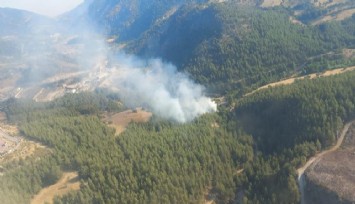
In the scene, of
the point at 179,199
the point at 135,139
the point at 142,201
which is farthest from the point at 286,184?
the point at 135,139

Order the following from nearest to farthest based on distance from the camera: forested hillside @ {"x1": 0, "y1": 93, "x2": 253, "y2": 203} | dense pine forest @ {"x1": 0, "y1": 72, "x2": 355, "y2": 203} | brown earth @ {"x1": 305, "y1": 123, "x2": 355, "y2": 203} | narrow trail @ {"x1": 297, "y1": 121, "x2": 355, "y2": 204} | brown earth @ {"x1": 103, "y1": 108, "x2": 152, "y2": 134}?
brown earth @ {"x1": 305, "y1": 123, "x2": 355, "y2": 203} → narrow trail @ {"x1": 297, "y1": 121, "x2": 355, "y2": 204} → forested hillside @ {"x1": 0, "y1": 93, "x2": 253, "y2": 203} → dense pine forest @ {"x1": 0, "y1": 72, "x2": 355, "y2": 203} → brown earth @ {"x1": 103, "y1": 108, "x2": 152, "y2": 134}

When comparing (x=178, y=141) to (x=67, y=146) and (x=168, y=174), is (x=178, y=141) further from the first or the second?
(x=67, y=146)

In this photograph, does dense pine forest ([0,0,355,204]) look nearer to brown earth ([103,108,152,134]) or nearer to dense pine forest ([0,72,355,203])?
dense pine forest ([0,72,355,203])

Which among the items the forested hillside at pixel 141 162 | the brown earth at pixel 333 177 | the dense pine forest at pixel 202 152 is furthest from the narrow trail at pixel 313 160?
the forested hillside at pixel 141 162

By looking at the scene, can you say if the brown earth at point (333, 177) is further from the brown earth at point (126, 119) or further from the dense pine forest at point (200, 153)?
the brown earth at point (126, 119)

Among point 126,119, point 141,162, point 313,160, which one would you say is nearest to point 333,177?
point 313,160

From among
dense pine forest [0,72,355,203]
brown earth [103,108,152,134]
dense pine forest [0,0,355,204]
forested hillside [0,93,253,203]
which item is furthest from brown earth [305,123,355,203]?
brown earth [103,108,152,134]
